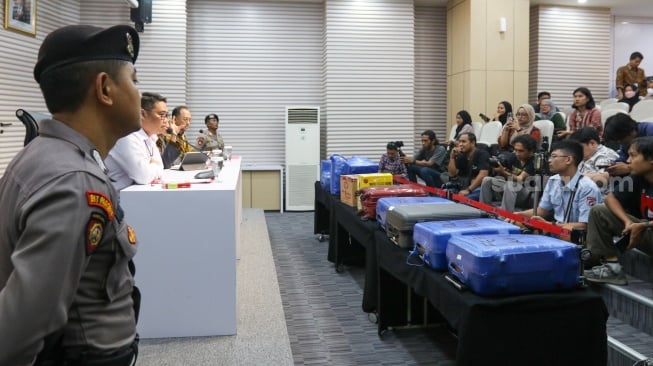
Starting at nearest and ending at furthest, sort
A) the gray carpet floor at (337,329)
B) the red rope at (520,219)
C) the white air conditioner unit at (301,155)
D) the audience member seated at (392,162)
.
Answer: the red rope at (520,219) → the gray carpet floor at (337,329) → the audience member seated at (392,162) → the white air conditioner unit at (301,155)

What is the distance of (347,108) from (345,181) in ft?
13.9

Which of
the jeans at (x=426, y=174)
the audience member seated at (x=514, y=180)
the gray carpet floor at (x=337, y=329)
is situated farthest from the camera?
the jeans at (x=426, y=174)

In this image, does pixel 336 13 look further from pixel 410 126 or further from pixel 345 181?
pixel 345 181

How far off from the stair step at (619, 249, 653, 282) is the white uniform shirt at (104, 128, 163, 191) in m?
3.06

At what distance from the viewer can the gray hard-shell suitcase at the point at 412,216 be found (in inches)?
106

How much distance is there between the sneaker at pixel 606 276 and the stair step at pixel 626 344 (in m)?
0.24

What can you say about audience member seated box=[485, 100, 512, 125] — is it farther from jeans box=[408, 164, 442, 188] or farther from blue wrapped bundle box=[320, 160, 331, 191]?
blue wrapped bundle box=[320, 160, 331, 191]

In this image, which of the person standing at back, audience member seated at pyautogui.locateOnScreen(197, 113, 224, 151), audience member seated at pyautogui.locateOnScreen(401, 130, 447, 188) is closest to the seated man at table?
audience member seated at pyautogui.locateOnScreen(197, 113, 224, 151)

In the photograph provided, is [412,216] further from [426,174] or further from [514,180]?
[426,174]

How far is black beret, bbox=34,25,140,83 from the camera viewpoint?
3.15ft

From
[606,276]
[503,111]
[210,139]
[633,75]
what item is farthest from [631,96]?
[210,139]

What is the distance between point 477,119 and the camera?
8.52 m

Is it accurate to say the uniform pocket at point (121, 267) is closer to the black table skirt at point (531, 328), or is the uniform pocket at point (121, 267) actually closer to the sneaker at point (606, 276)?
the black table skirt at point (531, 328)

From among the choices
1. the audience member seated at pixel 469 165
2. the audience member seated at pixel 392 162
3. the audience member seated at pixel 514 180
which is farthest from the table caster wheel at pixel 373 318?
the audience member seated at pixel 392 162
